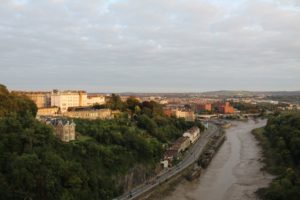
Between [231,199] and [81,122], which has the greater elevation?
[81,122]

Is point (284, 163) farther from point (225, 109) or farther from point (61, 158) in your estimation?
point (225, 109)

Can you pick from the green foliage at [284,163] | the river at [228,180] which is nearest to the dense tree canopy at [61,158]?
the river at [228,180]

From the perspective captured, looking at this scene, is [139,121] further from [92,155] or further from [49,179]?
[49,179]

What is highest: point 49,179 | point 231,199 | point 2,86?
point 2,86

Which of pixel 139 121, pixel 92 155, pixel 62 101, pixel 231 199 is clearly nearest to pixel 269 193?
pixel 231 199

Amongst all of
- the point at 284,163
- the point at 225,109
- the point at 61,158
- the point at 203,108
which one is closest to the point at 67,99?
the point at 284,163

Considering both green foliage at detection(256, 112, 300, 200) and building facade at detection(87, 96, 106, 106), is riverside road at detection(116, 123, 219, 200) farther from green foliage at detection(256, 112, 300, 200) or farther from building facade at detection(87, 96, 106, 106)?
building facade at detection(87, 96, 106, 106)

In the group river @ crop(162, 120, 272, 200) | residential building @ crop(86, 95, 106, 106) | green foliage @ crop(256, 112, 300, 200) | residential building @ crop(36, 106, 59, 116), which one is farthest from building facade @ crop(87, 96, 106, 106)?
green foliage @ crop(256, 112, 300, 200)

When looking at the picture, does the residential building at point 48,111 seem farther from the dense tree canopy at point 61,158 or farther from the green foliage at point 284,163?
the green foliage at point 284,163

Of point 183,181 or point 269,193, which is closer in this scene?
point 269,193
